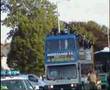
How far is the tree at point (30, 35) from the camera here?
45188 mm

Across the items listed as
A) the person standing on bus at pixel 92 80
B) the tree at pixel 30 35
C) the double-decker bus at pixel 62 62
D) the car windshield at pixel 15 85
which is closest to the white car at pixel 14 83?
the car windshield at pixel 15 85

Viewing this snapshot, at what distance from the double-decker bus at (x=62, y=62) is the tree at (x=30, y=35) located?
28.6 feet

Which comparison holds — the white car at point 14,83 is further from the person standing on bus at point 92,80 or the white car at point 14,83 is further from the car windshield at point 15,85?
the person standing on bus at point 92,80

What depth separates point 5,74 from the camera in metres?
20.3

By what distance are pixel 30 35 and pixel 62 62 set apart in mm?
19650

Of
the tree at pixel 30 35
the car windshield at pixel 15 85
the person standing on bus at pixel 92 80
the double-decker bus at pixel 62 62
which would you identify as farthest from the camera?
the tree at pixel 30 35

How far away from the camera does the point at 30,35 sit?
5388 centimetres

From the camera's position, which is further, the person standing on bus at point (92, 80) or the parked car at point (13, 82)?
the person standing on bus at point (92, 80)

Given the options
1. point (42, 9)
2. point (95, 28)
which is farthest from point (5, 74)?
point (95, 28)

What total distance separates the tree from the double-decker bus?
8716mm

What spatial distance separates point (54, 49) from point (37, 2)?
719 centimetres

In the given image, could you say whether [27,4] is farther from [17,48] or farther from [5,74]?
[5,74]

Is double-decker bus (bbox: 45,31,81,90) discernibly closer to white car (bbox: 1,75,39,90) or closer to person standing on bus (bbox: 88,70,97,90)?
person standing on bus (bbox: 88,70,97,90)

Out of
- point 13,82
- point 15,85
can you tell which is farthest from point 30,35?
point 15,85
